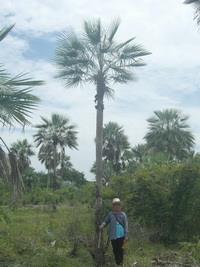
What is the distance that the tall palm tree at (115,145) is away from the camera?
52625 mm

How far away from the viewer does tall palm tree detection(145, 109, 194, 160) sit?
42.9 meters

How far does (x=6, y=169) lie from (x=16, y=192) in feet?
1.52

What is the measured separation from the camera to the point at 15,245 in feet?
50.3

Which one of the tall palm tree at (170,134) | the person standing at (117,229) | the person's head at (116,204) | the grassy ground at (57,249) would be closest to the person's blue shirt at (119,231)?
the person standing at (117,229)

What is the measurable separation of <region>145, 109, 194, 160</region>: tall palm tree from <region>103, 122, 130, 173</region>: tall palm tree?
921cm

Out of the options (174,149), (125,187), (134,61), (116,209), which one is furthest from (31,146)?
(116,209)

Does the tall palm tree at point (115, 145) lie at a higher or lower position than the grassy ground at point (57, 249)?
higher

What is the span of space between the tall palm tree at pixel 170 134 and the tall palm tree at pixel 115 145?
363 inches

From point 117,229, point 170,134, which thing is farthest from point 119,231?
point 170,134

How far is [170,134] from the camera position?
4288 cm

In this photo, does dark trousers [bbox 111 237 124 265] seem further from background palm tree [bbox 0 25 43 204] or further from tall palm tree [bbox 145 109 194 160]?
tall palm tree [bbox 145 109 194 160]

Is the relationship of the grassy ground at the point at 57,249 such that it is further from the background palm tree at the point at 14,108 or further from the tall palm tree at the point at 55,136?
the tall palm tree at the point at 55,136

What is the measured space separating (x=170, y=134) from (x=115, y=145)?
34.9 feet

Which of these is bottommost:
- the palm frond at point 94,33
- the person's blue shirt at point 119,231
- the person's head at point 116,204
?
the person's blue shirt at point 119,231
